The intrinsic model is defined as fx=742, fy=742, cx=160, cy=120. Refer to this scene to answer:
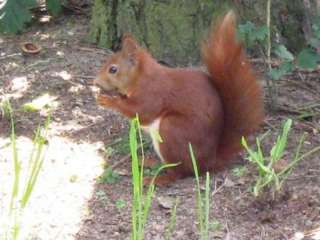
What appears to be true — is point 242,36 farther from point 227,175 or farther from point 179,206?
point 179,206

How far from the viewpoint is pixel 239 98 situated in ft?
10.7

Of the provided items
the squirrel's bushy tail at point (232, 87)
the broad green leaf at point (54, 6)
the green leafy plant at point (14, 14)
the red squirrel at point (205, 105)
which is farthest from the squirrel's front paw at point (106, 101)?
the broad green leaf at point (54, 6)

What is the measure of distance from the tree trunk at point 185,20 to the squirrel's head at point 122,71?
83 cm

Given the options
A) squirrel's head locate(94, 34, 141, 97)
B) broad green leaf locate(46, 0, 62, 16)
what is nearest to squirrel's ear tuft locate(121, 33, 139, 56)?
squirrel's head locate(94, 34, 141, 97)

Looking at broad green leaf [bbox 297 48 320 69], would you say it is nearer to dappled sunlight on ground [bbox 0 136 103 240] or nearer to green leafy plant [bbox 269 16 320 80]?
green leafy plant [bbox 269 16 320 80]

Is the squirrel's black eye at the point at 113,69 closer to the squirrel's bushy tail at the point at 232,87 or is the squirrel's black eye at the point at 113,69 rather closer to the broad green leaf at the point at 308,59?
the squirrel's bushy tail at the point at 232,87

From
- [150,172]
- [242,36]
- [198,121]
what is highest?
[242,36]

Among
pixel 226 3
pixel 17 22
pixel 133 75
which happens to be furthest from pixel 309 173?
pixel 17 22

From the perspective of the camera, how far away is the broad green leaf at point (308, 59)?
3365mm

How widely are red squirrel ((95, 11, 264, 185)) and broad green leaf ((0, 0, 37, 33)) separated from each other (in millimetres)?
1376

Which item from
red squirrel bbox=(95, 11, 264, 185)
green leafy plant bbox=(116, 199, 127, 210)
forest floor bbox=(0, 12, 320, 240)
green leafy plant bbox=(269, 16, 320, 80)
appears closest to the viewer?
forest floor bbox=(0, 12, 320, 240)

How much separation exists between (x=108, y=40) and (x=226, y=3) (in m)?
0.78

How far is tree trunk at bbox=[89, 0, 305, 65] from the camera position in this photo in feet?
13.8

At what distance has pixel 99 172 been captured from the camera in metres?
3.32
